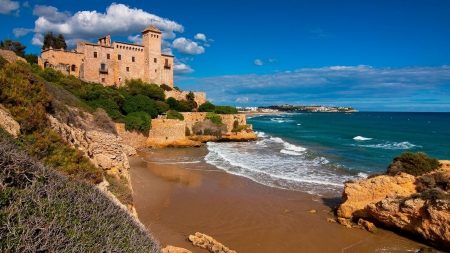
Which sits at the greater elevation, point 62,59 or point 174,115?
point 62,59

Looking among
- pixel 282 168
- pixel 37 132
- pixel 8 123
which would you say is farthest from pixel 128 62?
pixel 8 123

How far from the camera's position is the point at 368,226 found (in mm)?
8992

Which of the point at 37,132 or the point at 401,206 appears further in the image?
the point at 401,206

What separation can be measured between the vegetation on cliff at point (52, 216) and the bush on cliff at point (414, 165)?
9350 millimetres

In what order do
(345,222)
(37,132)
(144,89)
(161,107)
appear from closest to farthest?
(37,132), (345,222), (161,107), (144,89)

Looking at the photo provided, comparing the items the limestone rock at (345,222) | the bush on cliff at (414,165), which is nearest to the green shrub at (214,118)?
the bush on cliff at (414,165)

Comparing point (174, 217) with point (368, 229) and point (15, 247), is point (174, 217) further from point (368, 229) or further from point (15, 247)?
point (15, 247)

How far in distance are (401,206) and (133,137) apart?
20557 mm

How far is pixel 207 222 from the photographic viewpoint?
9.51 m

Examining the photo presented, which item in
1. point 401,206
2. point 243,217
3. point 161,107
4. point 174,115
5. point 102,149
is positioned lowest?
point 243,217

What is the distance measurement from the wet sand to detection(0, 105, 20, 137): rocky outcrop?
379 cm

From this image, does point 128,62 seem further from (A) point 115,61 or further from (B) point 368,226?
(B) point 368,226

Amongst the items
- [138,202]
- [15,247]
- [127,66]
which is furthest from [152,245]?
[127,66]

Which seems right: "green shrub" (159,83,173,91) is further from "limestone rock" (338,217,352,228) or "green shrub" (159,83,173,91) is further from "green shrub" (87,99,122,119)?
"limestone rock" (338,217,352,228)
